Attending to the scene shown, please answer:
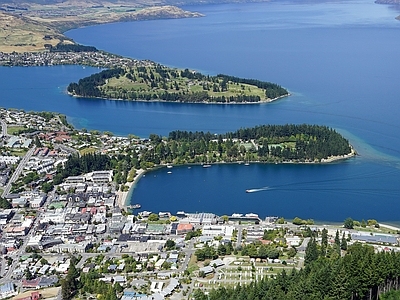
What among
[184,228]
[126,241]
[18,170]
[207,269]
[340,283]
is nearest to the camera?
[340,283]

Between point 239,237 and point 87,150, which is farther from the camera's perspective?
point 87,150

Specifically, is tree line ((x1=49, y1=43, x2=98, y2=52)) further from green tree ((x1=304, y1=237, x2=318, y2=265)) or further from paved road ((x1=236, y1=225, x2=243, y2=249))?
green tree ((x1=304, y1=237, x2=318, y2=265))

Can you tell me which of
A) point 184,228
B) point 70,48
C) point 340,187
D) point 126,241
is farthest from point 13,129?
point 70,48

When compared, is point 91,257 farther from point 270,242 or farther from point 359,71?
point 359,71

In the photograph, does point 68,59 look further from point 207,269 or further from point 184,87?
point 207,269

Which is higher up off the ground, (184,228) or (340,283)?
(340,283)

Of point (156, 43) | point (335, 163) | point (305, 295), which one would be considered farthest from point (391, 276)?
point (156, 43)

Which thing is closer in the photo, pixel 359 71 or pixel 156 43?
pixel 359 71

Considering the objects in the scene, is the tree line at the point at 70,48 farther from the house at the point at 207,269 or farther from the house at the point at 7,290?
the house at the point at 207,269
